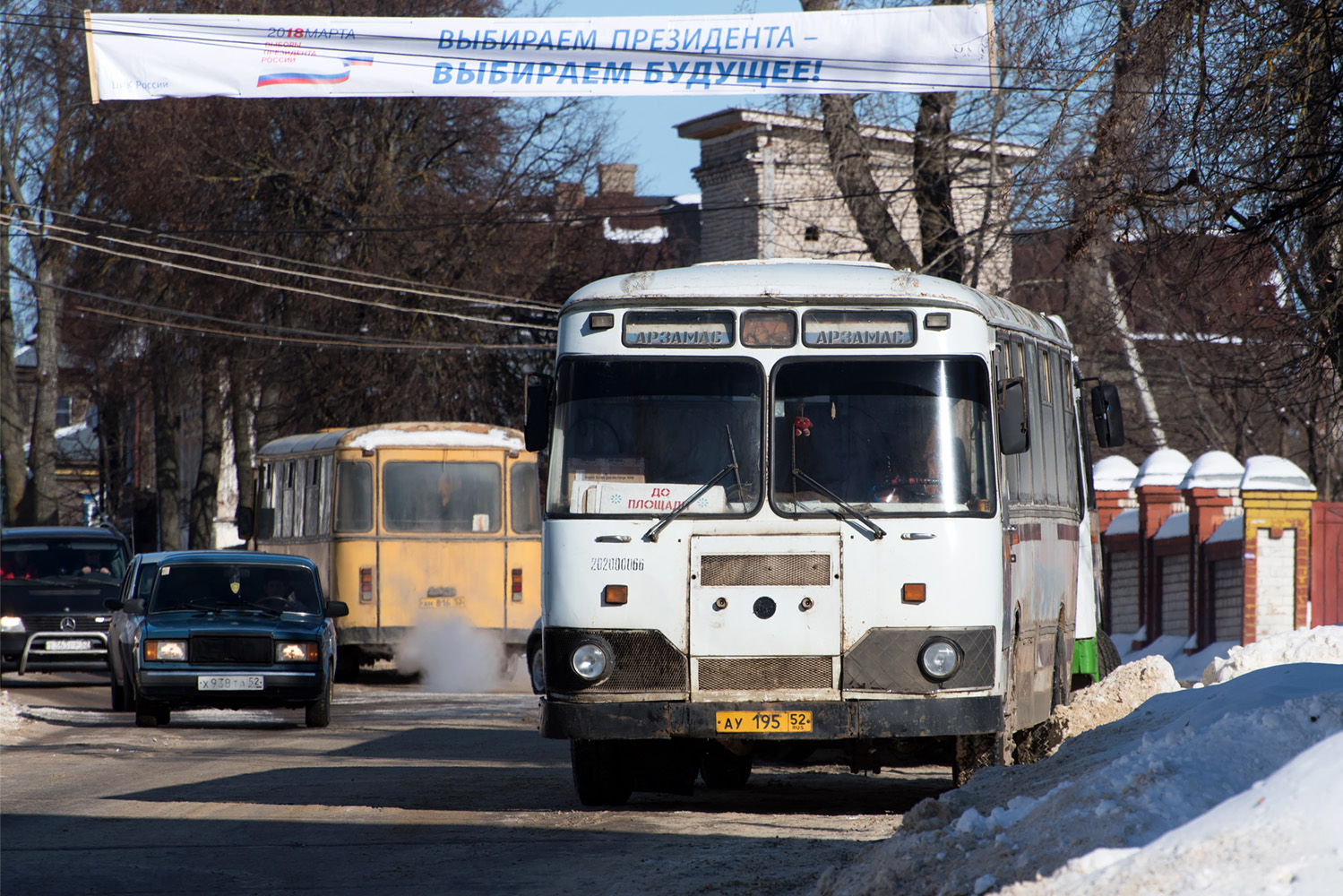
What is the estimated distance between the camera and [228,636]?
17891mm

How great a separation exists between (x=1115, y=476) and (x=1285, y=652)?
18332 millimetres

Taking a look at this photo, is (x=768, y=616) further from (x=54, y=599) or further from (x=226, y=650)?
(x=54, y=599)

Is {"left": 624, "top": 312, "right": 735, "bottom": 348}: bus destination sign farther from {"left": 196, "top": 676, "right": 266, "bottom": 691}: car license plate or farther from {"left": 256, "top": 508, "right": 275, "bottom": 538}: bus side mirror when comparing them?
{"left": 256, "top": 508, "right": 275, "bottom": 538}: bus side mirror

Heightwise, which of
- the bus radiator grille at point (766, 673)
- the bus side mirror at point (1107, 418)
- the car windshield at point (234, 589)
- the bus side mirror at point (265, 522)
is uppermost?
the bus side mirror at point (1107, 418)

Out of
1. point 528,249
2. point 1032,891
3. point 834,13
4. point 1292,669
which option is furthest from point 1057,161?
point 528,249

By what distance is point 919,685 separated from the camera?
10.3 meters

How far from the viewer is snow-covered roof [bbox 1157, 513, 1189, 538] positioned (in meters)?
29.0

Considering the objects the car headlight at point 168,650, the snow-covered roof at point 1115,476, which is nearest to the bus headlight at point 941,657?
the car headlight at point 168,650

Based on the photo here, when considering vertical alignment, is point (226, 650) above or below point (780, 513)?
below

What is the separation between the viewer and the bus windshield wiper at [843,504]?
1040 cm

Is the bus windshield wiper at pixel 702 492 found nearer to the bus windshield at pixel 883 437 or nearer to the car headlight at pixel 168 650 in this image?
the bus windshield at pixel 883 437

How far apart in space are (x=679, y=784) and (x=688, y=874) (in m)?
3.54

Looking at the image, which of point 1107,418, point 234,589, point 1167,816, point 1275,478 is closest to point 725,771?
point 1107,418

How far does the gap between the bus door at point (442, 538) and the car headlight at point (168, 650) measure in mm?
8195
